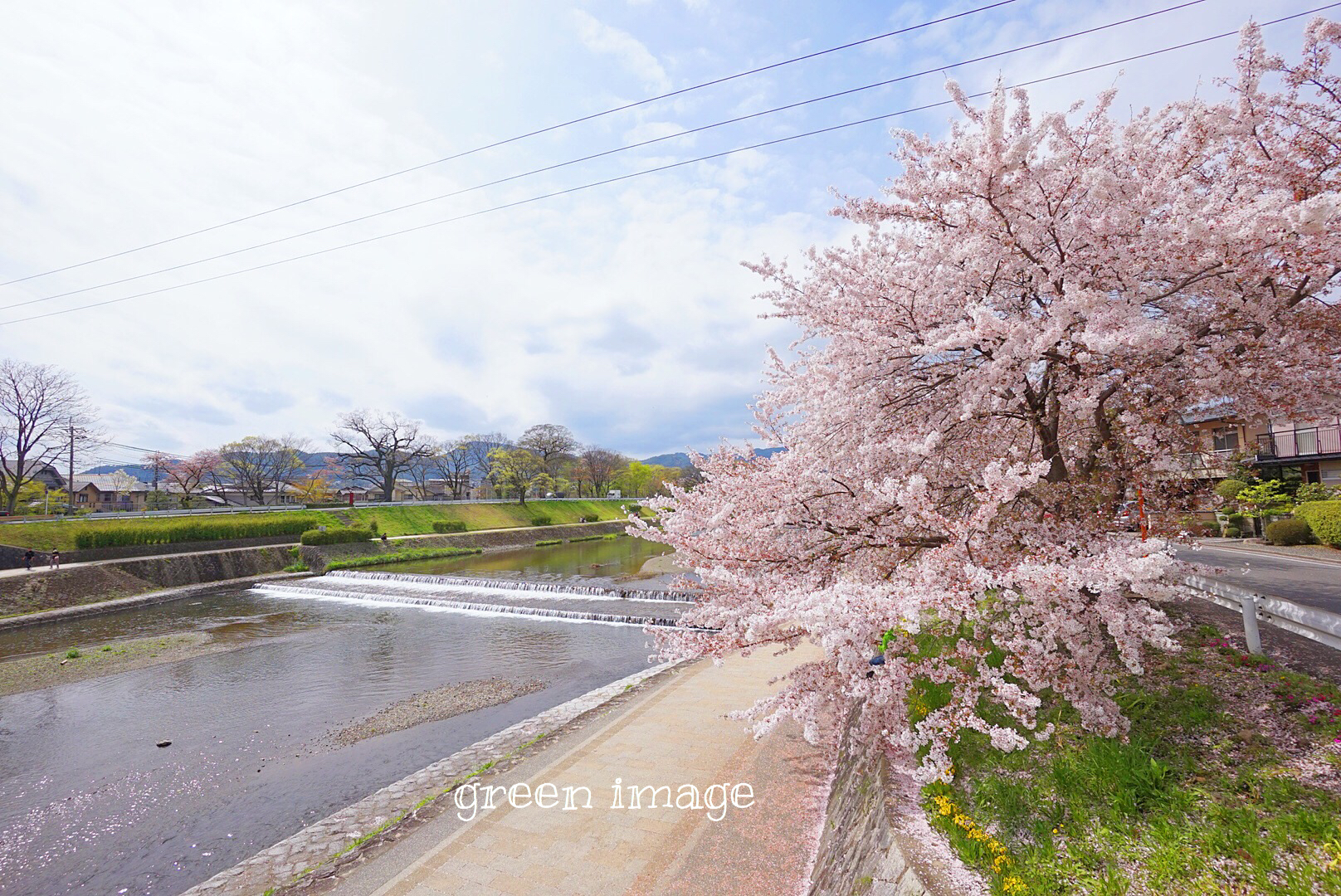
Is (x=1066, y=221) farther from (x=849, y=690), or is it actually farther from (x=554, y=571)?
(x=554, y=571)

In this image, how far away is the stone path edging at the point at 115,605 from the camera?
19062 millimetres

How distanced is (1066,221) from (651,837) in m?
5.96

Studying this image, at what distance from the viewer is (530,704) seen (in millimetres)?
10977

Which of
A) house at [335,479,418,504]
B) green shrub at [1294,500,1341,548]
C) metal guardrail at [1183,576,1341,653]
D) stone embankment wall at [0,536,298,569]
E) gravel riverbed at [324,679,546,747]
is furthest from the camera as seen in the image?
house at [335,479,418,504]

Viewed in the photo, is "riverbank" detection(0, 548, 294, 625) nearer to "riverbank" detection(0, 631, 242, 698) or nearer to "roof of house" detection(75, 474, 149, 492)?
"riverbank" detection(0, 631, 242, 698)

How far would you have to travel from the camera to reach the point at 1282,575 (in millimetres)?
10469

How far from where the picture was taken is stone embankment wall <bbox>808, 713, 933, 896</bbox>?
10.7 feet

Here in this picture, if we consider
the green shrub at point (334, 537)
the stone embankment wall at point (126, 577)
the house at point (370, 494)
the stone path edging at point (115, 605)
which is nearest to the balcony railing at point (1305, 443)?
the stone path edging at point (115, 605)

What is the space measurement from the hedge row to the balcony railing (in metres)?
45.8

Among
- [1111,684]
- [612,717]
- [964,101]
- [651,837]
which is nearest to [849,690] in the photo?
[1111,684]

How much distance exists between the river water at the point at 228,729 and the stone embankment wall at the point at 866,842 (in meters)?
6.60

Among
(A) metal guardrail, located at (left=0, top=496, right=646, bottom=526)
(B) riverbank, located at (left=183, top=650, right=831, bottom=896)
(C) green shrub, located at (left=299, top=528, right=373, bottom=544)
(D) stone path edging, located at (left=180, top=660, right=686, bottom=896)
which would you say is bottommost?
(D) stone path edging, located at (left=180, top=660, right=686, bottom=896)

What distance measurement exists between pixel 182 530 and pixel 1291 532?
45111 mm

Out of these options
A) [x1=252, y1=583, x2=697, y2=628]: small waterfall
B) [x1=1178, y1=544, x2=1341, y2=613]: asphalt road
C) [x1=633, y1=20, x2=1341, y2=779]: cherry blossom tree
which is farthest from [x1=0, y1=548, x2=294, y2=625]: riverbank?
[x1=1178, y1=544, x2=1341, y2=613]: asphalt road
